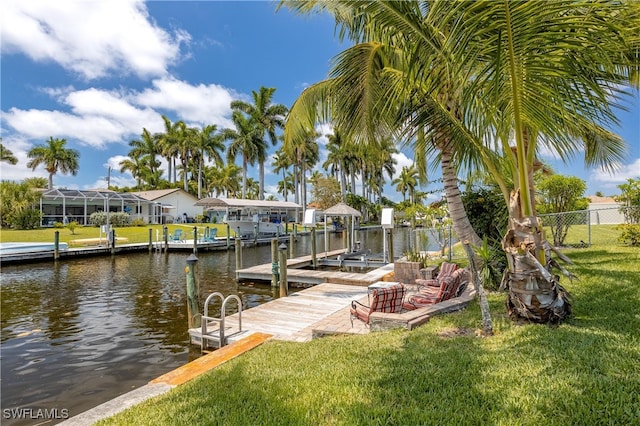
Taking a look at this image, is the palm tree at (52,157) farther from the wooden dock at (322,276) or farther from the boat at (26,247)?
the wooden dock at (322,276)

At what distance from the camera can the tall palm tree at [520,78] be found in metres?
3.52

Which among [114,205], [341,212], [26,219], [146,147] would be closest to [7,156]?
[114,205]

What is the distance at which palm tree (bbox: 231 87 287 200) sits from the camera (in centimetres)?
4194

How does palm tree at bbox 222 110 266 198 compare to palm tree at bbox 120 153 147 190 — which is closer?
palm tree at bbox 222 110 266 198

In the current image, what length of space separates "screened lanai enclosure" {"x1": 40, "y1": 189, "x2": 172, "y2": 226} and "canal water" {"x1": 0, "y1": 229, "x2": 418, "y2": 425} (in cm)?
2022

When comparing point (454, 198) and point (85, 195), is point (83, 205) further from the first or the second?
point (454, 198)

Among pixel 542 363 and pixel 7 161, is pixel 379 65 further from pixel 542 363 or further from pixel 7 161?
pixel 7 161

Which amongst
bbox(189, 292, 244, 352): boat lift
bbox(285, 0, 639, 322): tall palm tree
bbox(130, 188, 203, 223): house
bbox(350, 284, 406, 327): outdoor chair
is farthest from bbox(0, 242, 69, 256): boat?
bbox(130, 188, 203, 223): house

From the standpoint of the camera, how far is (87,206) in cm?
3925

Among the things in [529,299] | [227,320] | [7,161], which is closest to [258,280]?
[227,320]

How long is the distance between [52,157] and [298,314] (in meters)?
49.7

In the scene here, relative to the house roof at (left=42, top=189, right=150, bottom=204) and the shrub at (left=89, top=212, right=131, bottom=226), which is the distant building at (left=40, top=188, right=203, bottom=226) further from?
the shrub at (left=89, top=212, right=131, bottom=226)

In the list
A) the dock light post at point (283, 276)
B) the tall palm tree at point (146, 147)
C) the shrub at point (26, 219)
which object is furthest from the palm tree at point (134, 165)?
the dock light post at point (283, 276)

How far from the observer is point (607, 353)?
10.8ft
